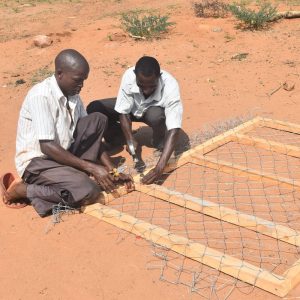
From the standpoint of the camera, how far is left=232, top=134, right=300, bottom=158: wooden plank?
4242 mm

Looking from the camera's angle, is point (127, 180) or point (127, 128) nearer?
point (127, 180)

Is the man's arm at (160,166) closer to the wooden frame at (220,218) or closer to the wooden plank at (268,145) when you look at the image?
the wooden frame at (220,218)

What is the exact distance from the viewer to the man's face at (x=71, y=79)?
3297 millimetres

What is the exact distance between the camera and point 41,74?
7277 millimetres

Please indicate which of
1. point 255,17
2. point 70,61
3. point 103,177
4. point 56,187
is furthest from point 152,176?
point 255,17

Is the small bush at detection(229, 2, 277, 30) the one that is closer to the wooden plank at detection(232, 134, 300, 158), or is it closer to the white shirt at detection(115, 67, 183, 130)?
the wooden plank at detection(232, 134, 300, 158)

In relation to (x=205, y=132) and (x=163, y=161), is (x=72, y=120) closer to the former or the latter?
(x=163, y=161)

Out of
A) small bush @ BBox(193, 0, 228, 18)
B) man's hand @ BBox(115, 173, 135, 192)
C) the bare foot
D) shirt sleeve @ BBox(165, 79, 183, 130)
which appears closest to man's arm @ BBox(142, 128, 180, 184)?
man's hand @ BBox(115, 173, 135, 192)

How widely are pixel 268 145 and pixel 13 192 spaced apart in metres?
2.30

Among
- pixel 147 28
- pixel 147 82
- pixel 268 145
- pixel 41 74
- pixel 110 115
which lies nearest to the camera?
pixel 147 82

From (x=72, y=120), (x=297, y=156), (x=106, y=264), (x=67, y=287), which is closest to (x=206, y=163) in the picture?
(x=297, y=156)

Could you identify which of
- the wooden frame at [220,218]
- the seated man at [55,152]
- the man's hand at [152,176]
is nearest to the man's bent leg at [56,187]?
the seated man at [55,152]

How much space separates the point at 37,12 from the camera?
42.9 feet

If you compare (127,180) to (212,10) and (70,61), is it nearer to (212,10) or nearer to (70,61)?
(70,61)
